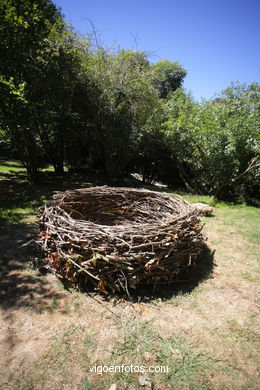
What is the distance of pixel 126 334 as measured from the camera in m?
1.93

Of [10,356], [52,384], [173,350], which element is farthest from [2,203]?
[173,350]

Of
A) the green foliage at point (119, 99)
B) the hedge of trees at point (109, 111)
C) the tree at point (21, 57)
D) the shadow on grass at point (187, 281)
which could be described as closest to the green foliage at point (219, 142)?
the hedge of trees at point (109, 111)

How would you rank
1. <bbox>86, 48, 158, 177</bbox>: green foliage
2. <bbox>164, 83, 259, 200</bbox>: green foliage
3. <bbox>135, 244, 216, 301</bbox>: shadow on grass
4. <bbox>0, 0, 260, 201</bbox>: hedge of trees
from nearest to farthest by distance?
<bbox>135, 244, 216, 301</bbox>: shadow on grass, <bbox>0, 0, 260, 201</bbox>: hedge of trees, <bbox>164, 83, 259, 200</bbox>: green foliage, <bbox>86, 48, 158, 177</bbox>: green foliage

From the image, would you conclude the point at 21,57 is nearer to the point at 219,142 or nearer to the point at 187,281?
the point at 219,142

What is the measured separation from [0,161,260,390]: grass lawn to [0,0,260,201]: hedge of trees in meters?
4.86

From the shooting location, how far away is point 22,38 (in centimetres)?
589

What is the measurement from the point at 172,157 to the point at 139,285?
7.52 metres

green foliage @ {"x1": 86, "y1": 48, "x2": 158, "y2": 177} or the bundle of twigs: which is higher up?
green foliage @ {"x1": 86, "y1": 48, "x2": 158, "y2": 177}

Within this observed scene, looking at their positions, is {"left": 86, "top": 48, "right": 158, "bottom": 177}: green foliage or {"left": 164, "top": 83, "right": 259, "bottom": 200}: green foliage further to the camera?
{"left": 86, "top": 48, "right": 158, "bottom": 177}: green foliage

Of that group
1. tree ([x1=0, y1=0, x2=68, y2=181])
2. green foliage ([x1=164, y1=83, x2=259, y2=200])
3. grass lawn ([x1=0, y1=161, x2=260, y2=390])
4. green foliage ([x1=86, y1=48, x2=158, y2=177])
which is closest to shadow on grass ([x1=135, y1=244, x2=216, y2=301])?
grass lawn ([x1=0, y1=161, x2=260, y2=390])

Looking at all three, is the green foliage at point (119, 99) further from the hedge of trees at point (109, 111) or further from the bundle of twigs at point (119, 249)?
the bundle of twigs at point (119, 249)

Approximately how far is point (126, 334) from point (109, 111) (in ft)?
24.5

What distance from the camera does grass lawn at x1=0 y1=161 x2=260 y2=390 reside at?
5.14 feet

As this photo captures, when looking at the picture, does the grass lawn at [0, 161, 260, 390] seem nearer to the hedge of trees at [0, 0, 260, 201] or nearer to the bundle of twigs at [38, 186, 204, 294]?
the bundle of twigs at [38, 186, 204, 294]
